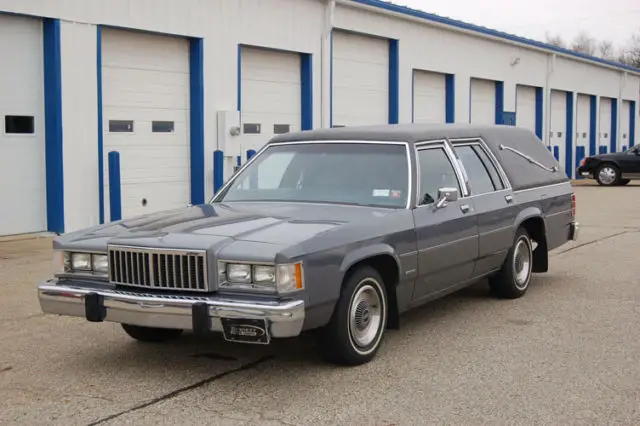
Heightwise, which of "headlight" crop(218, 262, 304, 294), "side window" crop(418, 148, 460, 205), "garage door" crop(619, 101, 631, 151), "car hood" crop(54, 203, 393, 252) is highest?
"garage door" crop(619, 101, 631, 151)

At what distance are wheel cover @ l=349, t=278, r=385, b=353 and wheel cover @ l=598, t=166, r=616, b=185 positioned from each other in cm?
2348

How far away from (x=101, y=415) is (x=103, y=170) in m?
9.48

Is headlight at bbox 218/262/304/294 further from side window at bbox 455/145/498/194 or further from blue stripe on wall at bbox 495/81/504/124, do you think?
blue stripe on wall at bbox 495/81/504/124

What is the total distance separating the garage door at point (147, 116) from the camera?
14141 mm

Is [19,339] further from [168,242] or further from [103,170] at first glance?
[103,170]

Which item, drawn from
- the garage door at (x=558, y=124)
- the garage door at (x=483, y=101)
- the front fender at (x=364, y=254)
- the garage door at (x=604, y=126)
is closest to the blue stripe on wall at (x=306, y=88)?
the garage door at (x=483, y=101)

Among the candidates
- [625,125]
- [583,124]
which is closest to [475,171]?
[583,124]

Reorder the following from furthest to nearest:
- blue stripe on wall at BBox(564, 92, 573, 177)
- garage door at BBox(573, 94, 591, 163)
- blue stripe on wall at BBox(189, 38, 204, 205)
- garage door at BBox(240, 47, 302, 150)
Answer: garage door at BBox(573, 94, 591, 163) → blue stripe on wall at BBox(564, 92, 573, 177) → garage door at BBox(240, 47, 302, 150) → blue stripe on wall at BBox(189, 38, 204, 205)

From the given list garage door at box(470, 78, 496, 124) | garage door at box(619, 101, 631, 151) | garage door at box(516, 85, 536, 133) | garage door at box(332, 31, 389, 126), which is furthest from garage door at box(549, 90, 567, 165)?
garage door at box(332, 31, 389, 126)

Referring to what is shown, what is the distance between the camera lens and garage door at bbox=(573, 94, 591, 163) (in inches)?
1289

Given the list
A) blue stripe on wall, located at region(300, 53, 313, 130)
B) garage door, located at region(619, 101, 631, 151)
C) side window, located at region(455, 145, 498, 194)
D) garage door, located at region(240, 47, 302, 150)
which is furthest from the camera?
garage door, located at region(619, 101, 631, 151)

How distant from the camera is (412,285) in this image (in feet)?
20.7

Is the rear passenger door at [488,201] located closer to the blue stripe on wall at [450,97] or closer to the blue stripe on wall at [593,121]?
the blue stripe on wall at [450,97]

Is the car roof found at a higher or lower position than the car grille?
higher
